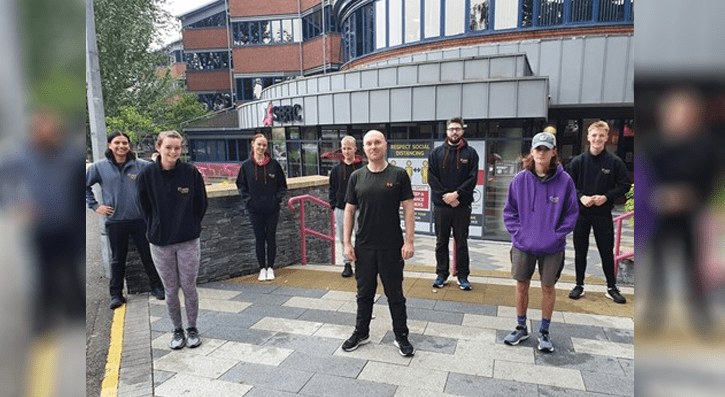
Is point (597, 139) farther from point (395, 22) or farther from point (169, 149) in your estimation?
point (395, 22)

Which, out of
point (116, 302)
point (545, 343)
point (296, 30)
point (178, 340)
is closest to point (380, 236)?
point (545, 343)

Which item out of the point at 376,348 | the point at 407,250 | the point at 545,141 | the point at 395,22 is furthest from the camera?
the point at 395,22

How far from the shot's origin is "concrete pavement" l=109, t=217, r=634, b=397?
3434mm

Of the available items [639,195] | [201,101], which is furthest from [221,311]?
[201,101]

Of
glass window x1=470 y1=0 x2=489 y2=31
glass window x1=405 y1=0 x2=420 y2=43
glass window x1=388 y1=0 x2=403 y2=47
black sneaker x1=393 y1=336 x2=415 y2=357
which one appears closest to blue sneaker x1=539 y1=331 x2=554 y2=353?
black sneaker x1=393 y1=336 x2=415 y2=357

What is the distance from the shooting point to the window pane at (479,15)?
14.2 metres

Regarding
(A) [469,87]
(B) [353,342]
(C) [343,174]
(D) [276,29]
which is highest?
(D) [276,29]

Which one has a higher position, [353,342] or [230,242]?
[230,242]

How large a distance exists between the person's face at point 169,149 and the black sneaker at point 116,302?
7.43 ft

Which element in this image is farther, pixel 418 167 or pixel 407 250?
pixel 418 167

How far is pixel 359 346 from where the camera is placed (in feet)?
13.5

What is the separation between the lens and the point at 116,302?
5250mm

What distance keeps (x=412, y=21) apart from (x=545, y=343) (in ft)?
45.7

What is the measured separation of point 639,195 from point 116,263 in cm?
572
